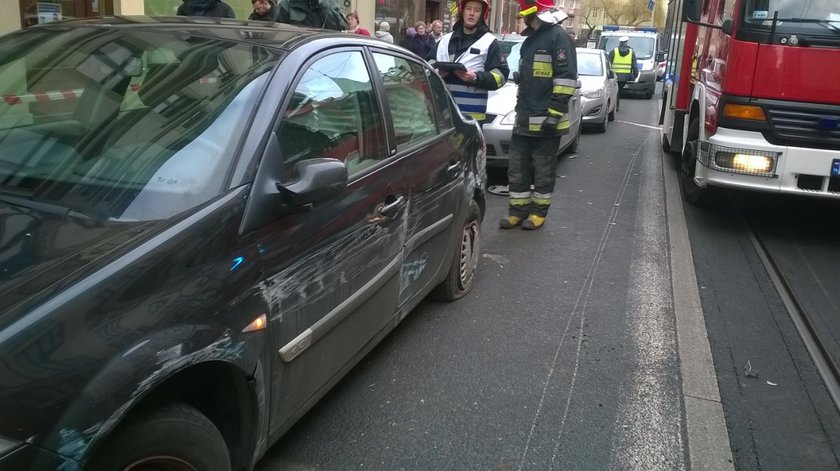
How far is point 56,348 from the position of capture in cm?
170

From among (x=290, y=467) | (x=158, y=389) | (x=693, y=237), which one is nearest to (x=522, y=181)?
(x=693, y=237)

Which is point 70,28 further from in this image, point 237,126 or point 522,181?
point 522,181

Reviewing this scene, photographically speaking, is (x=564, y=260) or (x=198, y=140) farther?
(x=564, y=260)

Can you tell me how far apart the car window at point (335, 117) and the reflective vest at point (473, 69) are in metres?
3.35

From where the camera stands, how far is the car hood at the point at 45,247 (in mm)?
1813

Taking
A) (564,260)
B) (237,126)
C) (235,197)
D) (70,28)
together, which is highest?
(70,28)

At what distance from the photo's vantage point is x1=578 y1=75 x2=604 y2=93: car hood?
40.8 feet

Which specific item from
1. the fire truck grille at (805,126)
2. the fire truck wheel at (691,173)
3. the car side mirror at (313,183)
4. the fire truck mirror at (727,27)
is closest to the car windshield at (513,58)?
the fire truck wheel at (691,173)

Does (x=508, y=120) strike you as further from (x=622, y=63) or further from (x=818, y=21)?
(x=622, y=63)

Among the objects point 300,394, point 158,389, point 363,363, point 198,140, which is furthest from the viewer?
point 363,363

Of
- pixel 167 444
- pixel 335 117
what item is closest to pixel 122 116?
pixel 335 117

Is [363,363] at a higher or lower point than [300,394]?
lower

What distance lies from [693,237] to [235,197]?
5089 millimetres

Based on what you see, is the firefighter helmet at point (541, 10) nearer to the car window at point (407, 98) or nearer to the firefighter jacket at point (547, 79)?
the firefighter jacket at point (547, 79)
